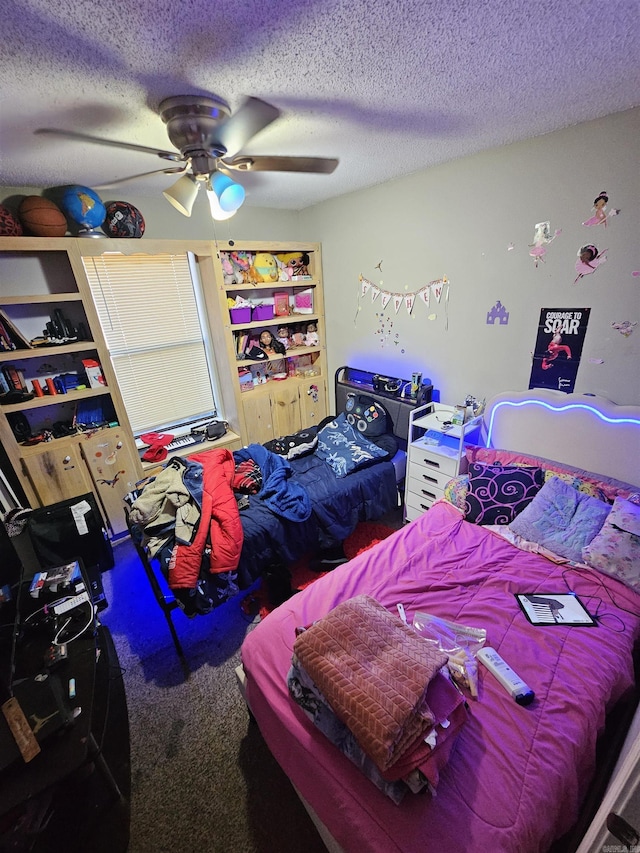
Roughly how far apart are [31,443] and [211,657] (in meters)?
2.03

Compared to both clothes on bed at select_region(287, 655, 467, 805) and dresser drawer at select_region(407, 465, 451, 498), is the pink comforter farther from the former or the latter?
dresser drawer at select_region(407, 465, 451, 498)

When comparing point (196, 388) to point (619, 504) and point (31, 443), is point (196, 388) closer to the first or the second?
point (31, 443)

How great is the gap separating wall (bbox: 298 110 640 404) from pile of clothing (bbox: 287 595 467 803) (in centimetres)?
194

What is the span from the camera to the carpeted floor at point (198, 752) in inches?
54.6

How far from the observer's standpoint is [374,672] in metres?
1.14

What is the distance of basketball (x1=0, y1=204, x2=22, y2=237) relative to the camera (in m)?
2.23

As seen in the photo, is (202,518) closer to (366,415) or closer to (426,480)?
(426,480)

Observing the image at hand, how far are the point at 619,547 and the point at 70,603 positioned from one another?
9.16 ft

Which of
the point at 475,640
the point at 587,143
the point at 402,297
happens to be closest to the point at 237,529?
the point at 475,640

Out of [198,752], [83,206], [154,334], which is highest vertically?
[83,206]

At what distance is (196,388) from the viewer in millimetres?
3629

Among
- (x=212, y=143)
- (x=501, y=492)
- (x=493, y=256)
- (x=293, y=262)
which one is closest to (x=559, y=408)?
(x=501, y=492)

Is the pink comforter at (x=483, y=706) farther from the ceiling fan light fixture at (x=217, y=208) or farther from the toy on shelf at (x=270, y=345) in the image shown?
the toy on shelf at (x=270, y=345)

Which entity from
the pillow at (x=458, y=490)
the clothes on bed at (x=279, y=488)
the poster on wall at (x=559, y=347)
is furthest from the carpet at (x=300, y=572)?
the poster on wall at (x=559, y=347)
